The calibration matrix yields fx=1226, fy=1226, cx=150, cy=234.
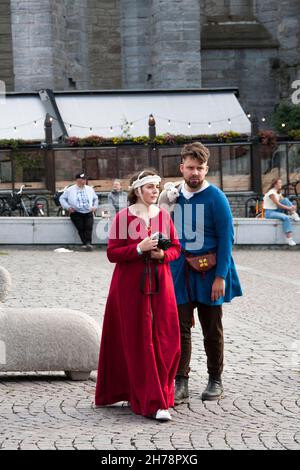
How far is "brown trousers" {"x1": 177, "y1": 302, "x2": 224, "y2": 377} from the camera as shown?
8.29 metres

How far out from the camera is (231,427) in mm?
7281

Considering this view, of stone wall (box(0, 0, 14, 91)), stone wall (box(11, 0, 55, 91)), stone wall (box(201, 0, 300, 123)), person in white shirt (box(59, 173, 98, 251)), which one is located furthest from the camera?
stone wall (box(201, 0, 300, 123))

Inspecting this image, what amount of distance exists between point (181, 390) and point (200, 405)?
0.20 meters

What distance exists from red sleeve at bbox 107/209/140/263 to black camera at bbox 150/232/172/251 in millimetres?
146

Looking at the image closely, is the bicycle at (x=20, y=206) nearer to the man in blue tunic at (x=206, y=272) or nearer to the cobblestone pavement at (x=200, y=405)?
the cobblestone pavement at (x=200, y=405)

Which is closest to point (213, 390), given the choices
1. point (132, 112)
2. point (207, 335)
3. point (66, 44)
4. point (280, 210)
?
point (207, 335)

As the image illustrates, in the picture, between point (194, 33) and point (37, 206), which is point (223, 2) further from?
point (37, 206)

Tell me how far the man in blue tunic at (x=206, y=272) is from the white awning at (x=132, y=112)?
77.0ft

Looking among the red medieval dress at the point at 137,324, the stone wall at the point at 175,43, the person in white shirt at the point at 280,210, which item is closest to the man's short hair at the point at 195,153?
the red medieval dress at the point at 137,324

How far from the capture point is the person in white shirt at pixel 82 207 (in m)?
22.9

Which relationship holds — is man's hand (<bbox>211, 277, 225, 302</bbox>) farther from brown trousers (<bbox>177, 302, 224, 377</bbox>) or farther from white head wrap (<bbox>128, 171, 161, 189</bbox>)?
white head wrap (<bbox>128, 171, 161, 189</bbox>)

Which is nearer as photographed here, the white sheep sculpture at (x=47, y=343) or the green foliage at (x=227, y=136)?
the white sheep sculpture at (x=47, y=343)

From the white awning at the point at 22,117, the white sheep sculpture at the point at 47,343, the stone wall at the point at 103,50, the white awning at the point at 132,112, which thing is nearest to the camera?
the white sheep sculpture at the point at 47,343

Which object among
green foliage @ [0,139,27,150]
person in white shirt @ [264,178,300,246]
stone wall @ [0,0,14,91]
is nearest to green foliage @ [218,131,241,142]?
green foliage @ [0,139,27,150]
